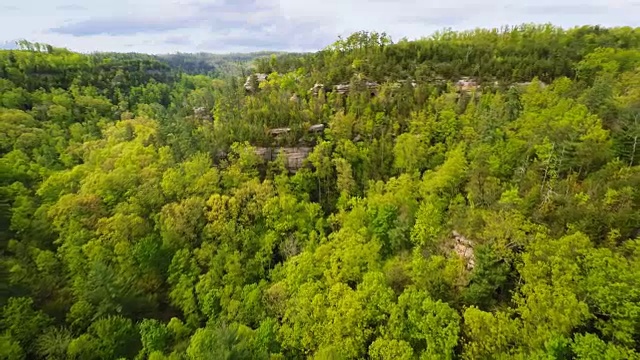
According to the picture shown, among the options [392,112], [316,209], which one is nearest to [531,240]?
[316,209]

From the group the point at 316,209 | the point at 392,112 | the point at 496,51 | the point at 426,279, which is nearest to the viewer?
the point at 426,279

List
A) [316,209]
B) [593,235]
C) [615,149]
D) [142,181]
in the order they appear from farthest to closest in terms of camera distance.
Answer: [142,181] < [316,209] < [615,149] < [593,235]

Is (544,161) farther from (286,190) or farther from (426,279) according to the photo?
(286,190)

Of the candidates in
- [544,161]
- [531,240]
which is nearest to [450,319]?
[531,240]

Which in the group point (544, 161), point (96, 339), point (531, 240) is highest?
point (544, 161)

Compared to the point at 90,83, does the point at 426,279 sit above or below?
below

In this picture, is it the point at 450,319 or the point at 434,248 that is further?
the point at 434,248
